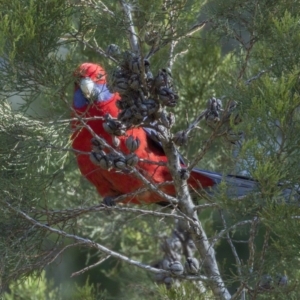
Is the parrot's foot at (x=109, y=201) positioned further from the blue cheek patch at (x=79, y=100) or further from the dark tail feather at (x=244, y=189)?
the dark tail feather at (x=244, y=189)

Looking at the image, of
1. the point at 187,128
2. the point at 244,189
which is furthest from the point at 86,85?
the point at 244,189

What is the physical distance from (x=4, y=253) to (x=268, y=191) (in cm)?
66

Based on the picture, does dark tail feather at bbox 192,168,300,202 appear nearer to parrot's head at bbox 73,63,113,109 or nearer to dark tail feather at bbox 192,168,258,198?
dark tail feather at bbox 192,168,258,198

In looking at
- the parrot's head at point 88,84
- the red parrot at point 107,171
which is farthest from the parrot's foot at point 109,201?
the parrot's head at point 88,84

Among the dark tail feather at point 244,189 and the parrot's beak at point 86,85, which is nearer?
the dark tail feather at point 244,189

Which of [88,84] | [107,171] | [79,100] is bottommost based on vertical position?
[107,171]

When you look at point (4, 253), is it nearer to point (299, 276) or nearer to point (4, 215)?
point (4, 215)

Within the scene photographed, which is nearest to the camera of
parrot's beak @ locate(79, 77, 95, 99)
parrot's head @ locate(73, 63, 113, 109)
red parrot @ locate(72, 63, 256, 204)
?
parrot's head @ locate(73, 63, 113, 109)

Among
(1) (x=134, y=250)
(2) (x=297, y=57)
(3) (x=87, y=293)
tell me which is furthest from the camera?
(1) (x=134, y=250)

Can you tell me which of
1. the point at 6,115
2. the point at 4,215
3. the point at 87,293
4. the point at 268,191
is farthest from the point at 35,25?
the point at 87,293

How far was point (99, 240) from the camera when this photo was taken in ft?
9.39

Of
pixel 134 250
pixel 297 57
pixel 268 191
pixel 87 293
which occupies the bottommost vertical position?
pixel 134 250

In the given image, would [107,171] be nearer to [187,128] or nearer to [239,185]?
[187,128]

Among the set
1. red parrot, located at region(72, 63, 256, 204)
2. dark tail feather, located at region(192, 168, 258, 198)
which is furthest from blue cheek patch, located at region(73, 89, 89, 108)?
dark tail feather, located at region(192, 168, 258, 198)
